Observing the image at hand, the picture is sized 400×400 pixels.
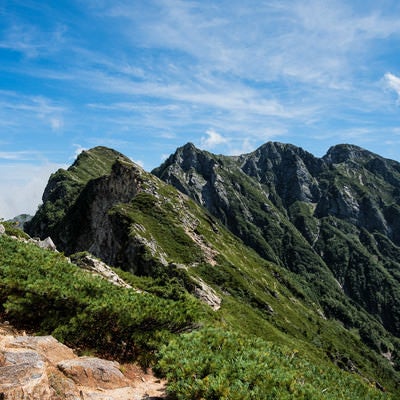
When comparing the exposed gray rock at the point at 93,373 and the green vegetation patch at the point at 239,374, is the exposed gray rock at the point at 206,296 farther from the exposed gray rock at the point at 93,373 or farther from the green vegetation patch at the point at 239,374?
the exposed gray rock at the point at 93,373

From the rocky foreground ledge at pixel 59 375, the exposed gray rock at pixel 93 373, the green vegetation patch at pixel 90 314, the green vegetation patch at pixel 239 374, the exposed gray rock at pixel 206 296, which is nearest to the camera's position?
the rocky foreground ledge at pixel 59 375

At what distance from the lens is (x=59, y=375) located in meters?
11.8

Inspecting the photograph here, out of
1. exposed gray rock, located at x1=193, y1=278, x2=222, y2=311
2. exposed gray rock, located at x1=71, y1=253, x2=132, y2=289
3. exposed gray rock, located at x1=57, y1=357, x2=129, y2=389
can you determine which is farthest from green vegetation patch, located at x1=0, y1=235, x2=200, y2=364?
exposed gray rock, located at x1=193, y1=278, x2=222, y2=311

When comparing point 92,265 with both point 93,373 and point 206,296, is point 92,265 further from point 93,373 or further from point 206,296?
point 206,296

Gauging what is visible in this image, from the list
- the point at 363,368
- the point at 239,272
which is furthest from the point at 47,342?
the point at 363,368

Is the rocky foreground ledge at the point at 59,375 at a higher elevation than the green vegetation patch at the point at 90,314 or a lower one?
lower

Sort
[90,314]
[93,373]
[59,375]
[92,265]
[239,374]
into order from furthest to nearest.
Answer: [92,265], [90,314], [93,373], [59,375], [239,374]

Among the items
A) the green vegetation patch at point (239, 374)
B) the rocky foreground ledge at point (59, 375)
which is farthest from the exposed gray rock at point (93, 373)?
the green vegetation patch at point (239, 374)

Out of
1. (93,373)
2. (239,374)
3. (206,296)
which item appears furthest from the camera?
(206,296)

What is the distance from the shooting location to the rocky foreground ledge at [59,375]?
10.3m

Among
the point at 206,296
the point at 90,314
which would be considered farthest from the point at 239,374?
the point at 206,296

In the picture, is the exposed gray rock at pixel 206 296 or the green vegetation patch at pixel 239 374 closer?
the green vegetation patch at pixel 239 374

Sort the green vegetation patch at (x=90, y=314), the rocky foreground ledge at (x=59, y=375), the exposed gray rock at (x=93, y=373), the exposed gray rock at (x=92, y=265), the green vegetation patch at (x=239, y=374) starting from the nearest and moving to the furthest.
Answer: the rocky foreground ledge at (x=59, y=375) → the green vegetation patch at (x=239, y=374) → the exposed gray rock at (x=93, y=373) → the green vegetation patch at (x=90, y=314) → the exposed gray rock at (x=92, y=265)

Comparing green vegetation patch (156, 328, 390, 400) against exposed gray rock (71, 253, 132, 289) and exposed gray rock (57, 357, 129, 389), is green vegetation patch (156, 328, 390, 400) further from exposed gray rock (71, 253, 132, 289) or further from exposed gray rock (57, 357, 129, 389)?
exposed gray rock (71, 253, 132, 289)
